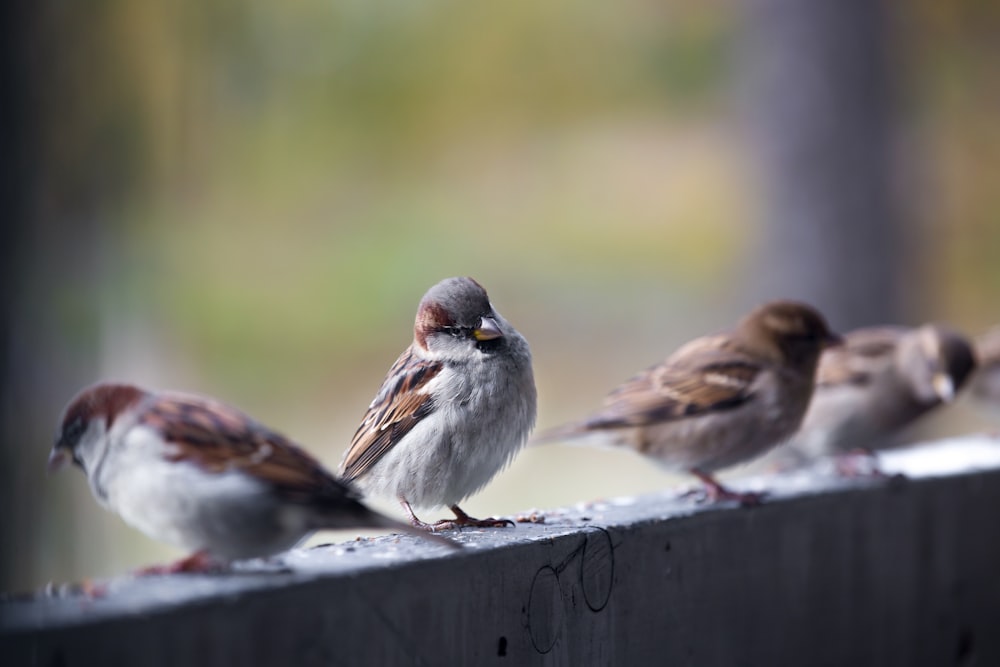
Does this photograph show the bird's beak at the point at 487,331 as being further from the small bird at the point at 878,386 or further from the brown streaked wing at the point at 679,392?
the small bird at the point at 878,386

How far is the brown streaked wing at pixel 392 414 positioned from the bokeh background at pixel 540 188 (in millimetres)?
2392

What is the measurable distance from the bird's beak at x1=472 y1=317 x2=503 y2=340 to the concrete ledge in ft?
1.33

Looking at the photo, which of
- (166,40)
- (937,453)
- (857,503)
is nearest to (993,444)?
(937,453)

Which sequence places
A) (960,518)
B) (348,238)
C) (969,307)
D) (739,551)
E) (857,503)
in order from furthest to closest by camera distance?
(969,307) → (348,238) → (960,518) → (857,503) → (739,551)

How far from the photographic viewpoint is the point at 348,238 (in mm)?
10484

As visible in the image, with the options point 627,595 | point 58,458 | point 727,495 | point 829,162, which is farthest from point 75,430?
point 829,162

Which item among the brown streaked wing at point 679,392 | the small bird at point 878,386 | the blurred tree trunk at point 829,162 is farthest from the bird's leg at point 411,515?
the blurred tree trunk at point 829,162

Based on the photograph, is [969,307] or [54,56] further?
[969,307]

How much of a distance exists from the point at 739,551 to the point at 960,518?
1.08m

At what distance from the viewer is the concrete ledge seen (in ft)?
5.73

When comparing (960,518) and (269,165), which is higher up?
(269,165)

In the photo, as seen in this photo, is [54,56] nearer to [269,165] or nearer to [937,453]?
[937,453]

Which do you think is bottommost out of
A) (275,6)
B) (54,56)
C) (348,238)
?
(348,238)

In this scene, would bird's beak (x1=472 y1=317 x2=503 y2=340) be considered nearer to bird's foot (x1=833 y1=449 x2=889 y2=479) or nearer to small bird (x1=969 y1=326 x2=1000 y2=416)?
bird's foot (x1=833 y1=449 x2=889 y2=479)
